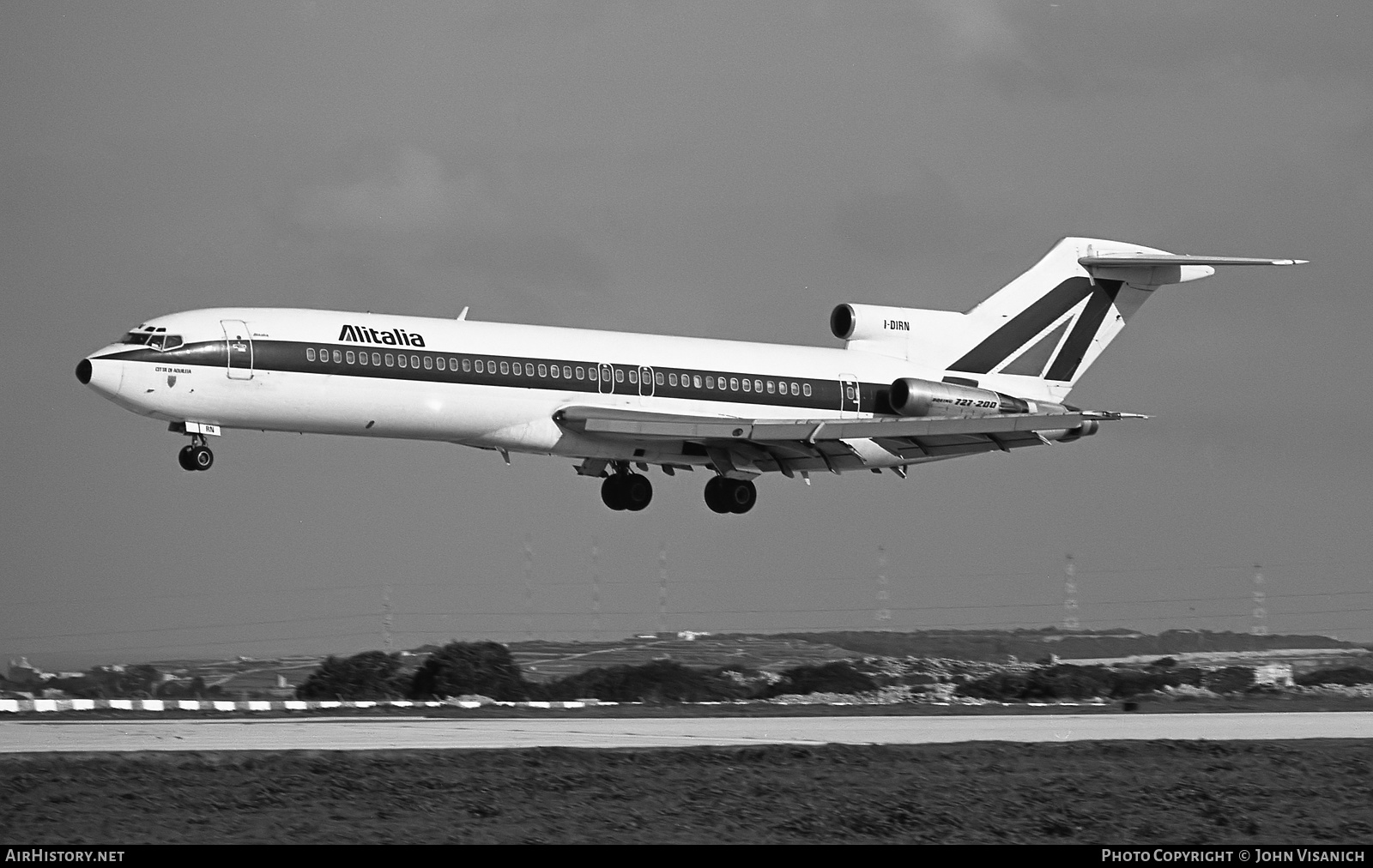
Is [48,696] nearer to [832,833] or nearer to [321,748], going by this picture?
[321,748]

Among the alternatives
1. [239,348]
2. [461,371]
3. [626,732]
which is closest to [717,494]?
[461,371]

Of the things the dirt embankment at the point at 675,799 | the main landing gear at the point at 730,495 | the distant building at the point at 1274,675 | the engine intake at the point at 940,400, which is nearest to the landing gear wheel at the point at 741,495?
the main landing gear at the point at 730,495

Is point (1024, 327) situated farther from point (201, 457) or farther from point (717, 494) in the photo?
point (201, 457)

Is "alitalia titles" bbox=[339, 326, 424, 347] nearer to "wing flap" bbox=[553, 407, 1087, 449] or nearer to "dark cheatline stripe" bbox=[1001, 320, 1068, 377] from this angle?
"wing flap" bbox=[553, 407, 1087, 449]

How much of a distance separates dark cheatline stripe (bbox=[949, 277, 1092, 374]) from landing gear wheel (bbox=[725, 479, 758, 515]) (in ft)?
19.4

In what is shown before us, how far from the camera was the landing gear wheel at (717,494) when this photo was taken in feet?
131

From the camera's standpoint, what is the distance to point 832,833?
16.4m

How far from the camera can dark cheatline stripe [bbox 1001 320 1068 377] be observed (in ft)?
141

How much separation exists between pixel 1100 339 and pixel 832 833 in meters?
29.5

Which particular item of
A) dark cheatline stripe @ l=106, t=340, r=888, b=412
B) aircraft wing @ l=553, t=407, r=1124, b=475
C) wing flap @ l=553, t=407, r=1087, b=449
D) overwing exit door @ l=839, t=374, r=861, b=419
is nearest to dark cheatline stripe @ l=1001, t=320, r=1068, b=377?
aircraft wing @ l=553, t=407, r=1124, b=475

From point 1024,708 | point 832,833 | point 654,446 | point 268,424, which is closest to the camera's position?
point 832,833
